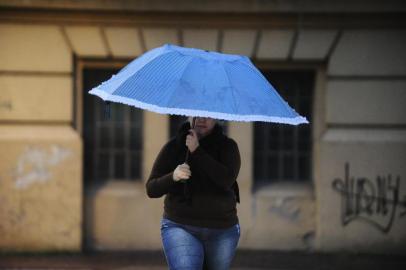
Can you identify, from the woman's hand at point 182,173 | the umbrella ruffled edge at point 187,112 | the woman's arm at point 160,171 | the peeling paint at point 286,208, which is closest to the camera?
the umbrella ruffled edge at point 187,112

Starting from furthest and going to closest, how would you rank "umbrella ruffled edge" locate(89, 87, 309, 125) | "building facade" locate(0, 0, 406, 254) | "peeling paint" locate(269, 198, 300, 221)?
"peeling paint" locate(269, 198, 300, 221) → "building facade" locate(0, 0, 406, 254) → "umbrella ruffled edge" locate(89, 87, 309, 125)

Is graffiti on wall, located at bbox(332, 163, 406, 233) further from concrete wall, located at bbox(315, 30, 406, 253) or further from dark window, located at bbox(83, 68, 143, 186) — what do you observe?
dark window, located at bbox(83, 68, 143, 186)

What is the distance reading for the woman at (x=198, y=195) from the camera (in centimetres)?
357

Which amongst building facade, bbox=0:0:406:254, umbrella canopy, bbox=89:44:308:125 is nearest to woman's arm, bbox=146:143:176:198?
umbrella canopy, bbox=89:44:308:125

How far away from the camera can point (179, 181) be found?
3598 millimetres

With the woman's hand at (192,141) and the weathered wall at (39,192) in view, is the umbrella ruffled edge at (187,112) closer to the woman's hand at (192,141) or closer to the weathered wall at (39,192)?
the woman's hand at (192,141)

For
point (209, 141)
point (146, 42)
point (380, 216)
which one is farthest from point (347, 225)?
point (209, 141)

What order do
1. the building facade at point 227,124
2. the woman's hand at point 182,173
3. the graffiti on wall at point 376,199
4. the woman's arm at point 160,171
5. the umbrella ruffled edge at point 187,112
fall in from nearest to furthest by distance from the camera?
the umbrella ruffled edge at point 187,112 < the woman's hand at point 182,173 < the woman's arm at point 160,171 < the building facade at point 227,124 < the graffiti on wall at point 376,199

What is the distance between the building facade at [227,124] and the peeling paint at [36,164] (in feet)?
0.04

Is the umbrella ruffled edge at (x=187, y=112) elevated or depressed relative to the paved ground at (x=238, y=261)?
elevated

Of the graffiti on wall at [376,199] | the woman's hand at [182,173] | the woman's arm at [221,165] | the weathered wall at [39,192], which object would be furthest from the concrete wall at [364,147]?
the woman's hand at [182,173]

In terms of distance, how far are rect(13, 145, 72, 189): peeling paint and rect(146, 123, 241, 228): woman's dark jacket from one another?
4186mm

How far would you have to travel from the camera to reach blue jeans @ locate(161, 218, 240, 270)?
11.7ft

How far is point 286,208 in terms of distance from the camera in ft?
25.7
